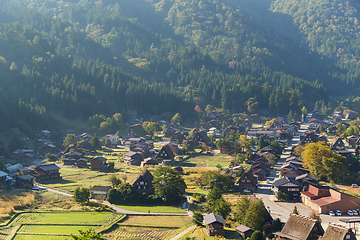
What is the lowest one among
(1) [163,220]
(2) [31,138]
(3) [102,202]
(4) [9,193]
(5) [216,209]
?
(2) [31,138]

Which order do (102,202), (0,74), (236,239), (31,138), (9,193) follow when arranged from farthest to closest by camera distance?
(0,74)
(31,138)
(9,193)
(102,202)
(236,239)

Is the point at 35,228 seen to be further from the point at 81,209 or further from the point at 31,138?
the point at 31,138

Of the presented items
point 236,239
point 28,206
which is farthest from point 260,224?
point 28,206

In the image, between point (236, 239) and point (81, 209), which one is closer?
point (236, 239)

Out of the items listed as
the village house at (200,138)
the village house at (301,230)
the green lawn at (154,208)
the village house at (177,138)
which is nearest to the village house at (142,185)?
the green lawn at (154,208)

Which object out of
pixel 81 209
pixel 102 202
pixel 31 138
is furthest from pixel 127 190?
pixel 31 138

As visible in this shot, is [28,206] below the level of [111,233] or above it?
below

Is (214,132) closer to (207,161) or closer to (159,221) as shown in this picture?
(207,161)

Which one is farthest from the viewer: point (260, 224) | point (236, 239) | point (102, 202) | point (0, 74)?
point (0, 74)
